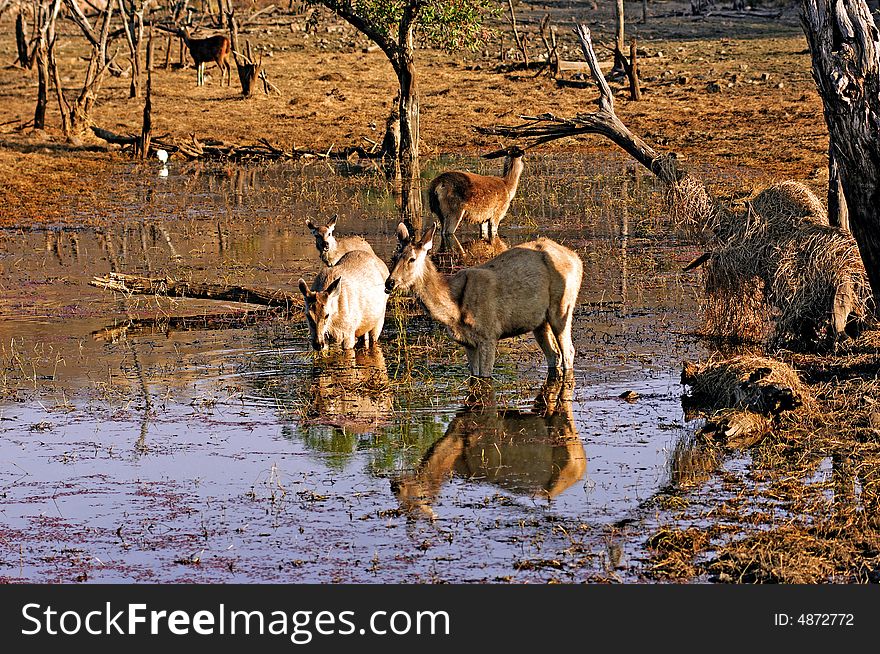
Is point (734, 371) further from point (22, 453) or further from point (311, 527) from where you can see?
point (22, 453)

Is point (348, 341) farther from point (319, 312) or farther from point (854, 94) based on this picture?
point (854, 94)

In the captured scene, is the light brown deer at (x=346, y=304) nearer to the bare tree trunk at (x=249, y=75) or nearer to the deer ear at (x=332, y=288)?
the deer ear at (x=332, y=288)

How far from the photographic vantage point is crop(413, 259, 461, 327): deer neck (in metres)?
11.3

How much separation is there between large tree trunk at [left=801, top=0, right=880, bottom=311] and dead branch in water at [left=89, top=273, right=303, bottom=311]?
6.15 meters

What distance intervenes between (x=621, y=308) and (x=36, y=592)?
8.45 m

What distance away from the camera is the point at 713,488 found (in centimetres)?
853

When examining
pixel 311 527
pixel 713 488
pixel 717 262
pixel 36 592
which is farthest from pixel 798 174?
pixel 36 592

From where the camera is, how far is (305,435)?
10094 mm

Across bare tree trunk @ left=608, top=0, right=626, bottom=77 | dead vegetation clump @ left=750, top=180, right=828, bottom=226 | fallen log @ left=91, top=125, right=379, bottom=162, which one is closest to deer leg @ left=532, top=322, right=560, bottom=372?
dead vegetation clump @ left=750, top=180, right=828, bottom=226

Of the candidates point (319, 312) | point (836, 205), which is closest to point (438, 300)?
point (319, 312)

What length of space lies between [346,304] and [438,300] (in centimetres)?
148

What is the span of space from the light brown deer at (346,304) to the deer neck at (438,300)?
1215mm

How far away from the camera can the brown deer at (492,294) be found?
11.3m

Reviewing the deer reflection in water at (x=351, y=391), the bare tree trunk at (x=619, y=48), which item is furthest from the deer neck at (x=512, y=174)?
the bare tree trunk at (x=619, y=48)
